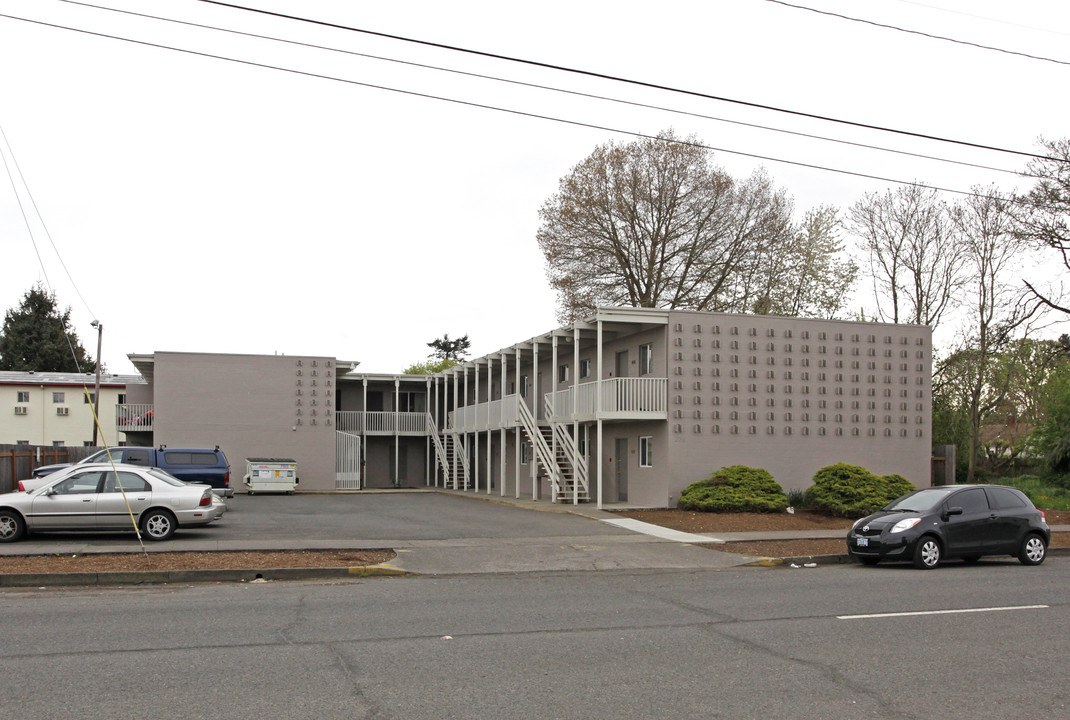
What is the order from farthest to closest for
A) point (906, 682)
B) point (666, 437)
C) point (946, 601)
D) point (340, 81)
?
point (666, 437)
point (340, 81)
point (946, 601)
point (906, 682)

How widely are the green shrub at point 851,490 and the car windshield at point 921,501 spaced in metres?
7.98

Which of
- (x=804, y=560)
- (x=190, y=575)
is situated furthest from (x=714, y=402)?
(x=190, y=575)

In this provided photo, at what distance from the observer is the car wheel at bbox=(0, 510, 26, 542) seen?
16.2 m

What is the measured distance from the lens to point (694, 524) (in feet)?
72.6

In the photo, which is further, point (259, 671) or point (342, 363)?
point (342, 363)

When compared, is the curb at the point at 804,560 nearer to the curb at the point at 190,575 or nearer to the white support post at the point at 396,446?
the curb at the point at 190,575

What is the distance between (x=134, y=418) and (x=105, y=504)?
971 inches

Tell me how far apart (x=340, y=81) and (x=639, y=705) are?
38.1ft

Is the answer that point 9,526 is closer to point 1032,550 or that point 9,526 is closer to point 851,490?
point 1032,550

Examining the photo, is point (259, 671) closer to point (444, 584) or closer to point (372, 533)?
point (444, 584)

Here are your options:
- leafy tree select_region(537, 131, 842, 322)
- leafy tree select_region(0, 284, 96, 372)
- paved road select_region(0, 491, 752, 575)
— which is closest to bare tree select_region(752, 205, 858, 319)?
leafy tree select_region(537, 131, 842, 322)

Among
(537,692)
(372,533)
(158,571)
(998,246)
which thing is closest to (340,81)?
(158,571)

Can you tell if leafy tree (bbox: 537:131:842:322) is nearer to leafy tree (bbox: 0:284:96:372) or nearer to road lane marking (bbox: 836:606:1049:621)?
road lane marking (bbox: 836:606:1049:621)

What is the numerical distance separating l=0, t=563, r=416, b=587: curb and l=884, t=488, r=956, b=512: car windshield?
885 cm
